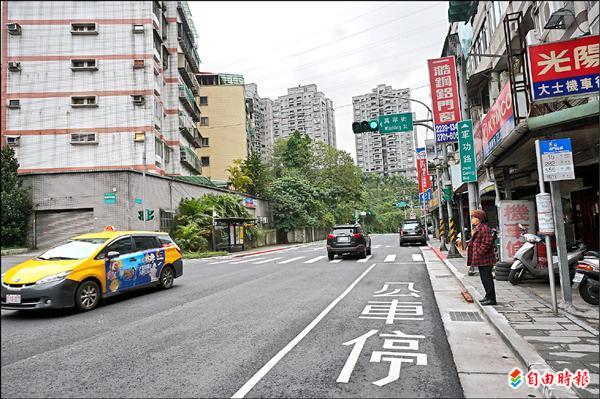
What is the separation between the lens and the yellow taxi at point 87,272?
6996 mm

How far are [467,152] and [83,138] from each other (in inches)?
1040

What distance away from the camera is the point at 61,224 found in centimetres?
2223

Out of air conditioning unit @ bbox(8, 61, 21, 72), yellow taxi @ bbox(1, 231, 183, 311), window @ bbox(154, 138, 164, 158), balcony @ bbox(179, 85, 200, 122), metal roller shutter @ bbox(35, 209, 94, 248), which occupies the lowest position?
yellow taxi @ bbox(1, 231, 183, 311)

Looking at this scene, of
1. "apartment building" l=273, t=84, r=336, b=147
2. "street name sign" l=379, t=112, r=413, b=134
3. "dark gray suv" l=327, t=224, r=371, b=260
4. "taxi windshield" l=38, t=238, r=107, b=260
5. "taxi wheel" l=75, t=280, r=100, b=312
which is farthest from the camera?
"apartment building" l=273, t=84, r=336, b=147

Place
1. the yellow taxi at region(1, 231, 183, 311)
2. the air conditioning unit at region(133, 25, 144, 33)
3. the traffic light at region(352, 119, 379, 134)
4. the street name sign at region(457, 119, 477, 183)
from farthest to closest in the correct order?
the air conditioning unit at region(133, 25, 144, 33) < the traffic light at region(352, 119, 379, 134) < the street name sign at region(457, 119, 477, 183) < the yellow taxi at region(1, 231, 183, 311)

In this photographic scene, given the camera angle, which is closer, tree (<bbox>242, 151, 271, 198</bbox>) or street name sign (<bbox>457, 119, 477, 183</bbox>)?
street name sign (<bbox>457, 119, 477, 183</bbox>)

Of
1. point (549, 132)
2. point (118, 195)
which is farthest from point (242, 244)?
point (549, 132)

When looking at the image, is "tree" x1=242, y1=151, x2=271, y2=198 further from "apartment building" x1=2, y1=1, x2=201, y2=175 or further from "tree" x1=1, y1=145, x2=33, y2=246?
"tree" x1=1, y1=145, x2=33, y2=246

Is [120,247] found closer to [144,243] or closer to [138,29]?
[144,243]

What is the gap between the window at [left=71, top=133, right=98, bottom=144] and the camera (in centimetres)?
2794

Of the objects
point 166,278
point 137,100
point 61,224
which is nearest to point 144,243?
point 166,278

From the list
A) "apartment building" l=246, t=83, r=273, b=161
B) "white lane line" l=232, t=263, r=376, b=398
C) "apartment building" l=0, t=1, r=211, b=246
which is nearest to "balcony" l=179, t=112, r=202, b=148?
"apartment building" l=0, t=1, r=211, b=246

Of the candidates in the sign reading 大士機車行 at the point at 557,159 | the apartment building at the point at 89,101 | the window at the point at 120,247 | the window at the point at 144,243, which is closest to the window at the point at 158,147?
the apartment building at the point at 89,101

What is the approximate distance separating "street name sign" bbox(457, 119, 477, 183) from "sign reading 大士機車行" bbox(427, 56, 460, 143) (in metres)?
2.08
